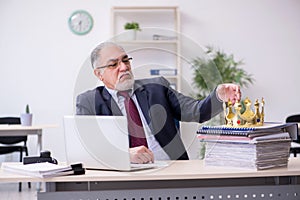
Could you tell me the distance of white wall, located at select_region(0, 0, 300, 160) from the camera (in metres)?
6.41

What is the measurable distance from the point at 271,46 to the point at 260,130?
A: 184 inches

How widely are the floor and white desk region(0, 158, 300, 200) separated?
2991 mm

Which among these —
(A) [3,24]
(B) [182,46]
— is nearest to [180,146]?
(B) [182,46]

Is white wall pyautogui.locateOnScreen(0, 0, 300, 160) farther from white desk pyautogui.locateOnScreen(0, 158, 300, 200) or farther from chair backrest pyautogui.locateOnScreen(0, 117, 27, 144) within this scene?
white desk pyautogui.locateOnScreen(0, 158, 300, 200)

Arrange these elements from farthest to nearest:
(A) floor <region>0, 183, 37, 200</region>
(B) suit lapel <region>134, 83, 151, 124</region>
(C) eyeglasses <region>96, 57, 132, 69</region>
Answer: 1. (A) floor <region>0, 183, 37, 200</region>
2. (B) suit lapel <region>134, 83, 151, 124</region>
3. (C) eyeglasses <region>96, 57, 132, 69</region>

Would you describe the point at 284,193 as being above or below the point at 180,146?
below

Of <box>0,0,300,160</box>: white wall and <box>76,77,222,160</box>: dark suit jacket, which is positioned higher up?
<box>0,0,300,160</box>: white wall

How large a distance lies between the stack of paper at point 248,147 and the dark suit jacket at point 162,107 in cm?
33

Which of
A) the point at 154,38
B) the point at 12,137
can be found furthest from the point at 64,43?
the point at 12,137

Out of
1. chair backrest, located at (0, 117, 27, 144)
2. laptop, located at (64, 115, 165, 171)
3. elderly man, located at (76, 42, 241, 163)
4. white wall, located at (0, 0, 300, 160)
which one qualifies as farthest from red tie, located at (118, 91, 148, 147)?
white wall, located at (0, 0, 300, 160)

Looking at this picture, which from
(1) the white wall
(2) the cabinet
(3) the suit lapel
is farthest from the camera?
(1) the white wall

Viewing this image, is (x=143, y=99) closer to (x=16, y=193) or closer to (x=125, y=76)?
(x=125, y=76)

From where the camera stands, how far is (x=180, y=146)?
262cm

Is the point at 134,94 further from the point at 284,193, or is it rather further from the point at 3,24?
the point at 3,24
